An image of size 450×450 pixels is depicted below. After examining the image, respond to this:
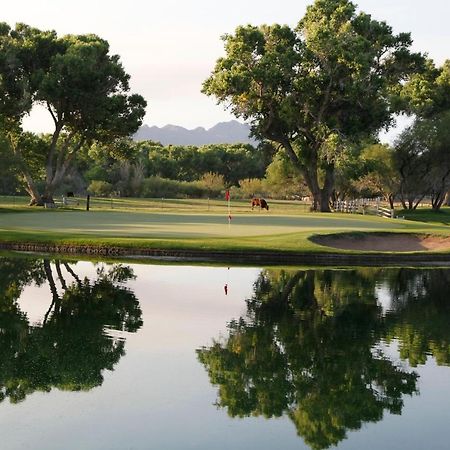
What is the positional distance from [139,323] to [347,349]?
5520mm

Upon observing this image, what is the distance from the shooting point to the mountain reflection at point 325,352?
12.8m

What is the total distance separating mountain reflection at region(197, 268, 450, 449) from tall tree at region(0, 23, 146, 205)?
52.6 meters

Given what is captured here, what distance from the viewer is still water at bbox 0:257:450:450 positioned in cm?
1149

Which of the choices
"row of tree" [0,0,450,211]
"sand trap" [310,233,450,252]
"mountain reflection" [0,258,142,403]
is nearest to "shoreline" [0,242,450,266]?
"sand trap" [310,233,450,252]

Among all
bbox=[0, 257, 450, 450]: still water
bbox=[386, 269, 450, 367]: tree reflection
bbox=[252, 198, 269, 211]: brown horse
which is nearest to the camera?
bbox=[0, 257, 450, 450]: still water

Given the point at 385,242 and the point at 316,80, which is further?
the point at 316,80

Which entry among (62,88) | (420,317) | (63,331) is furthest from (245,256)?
(62,88)

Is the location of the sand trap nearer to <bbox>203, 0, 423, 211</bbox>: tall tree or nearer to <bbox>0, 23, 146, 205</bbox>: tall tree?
<bbox>203, 0, 423, 211</bbox>: tall tree

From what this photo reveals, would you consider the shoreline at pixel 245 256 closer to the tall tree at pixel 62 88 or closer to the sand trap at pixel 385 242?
the sand trap at pixel 385 242

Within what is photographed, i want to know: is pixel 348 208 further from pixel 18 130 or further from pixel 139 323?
pixel 139 323

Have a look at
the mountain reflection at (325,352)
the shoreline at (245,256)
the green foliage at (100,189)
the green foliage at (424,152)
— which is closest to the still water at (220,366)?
the mountain reflection at (325,352)

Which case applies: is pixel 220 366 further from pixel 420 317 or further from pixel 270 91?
pixel 270 91

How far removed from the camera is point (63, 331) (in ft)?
59.0

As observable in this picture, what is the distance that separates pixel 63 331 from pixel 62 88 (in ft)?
194
